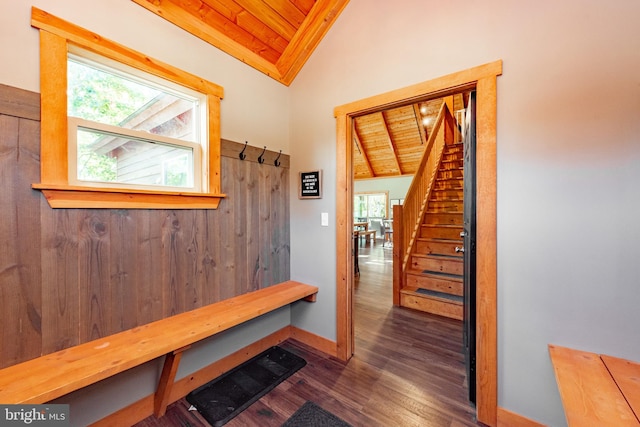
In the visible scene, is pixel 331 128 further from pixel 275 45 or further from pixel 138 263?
pixel 138 263

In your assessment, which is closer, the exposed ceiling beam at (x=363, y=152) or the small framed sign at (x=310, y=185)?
the small framed sign at (x=310, y=185)

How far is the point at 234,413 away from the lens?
156cm

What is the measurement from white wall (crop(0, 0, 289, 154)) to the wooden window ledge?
508 millimetres

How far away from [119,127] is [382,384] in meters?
2.53

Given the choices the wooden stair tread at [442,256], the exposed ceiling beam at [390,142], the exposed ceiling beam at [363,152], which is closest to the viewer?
the wooden stair tread at [442,256]

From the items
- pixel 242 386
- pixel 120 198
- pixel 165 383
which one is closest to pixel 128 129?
pixel 120 198

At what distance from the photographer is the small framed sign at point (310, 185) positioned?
224 centimetres

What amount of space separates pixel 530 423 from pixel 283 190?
238 centimetres

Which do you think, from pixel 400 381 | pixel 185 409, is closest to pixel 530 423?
pixel 400 381

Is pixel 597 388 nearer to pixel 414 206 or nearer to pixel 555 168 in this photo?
pixel 555 168

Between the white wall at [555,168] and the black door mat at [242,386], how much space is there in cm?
152

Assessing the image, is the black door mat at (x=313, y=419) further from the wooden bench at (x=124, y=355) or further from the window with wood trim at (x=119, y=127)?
the window with wood trim at (x=119, y=127)

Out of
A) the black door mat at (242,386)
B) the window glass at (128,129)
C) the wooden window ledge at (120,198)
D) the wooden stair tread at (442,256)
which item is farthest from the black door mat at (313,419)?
the wooden stair tread at (442,256)

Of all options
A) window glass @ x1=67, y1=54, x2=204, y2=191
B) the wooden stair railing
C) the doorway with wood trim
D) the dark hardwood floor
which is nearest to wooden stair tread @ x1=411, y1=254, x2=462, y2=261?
the wooden stair railing
